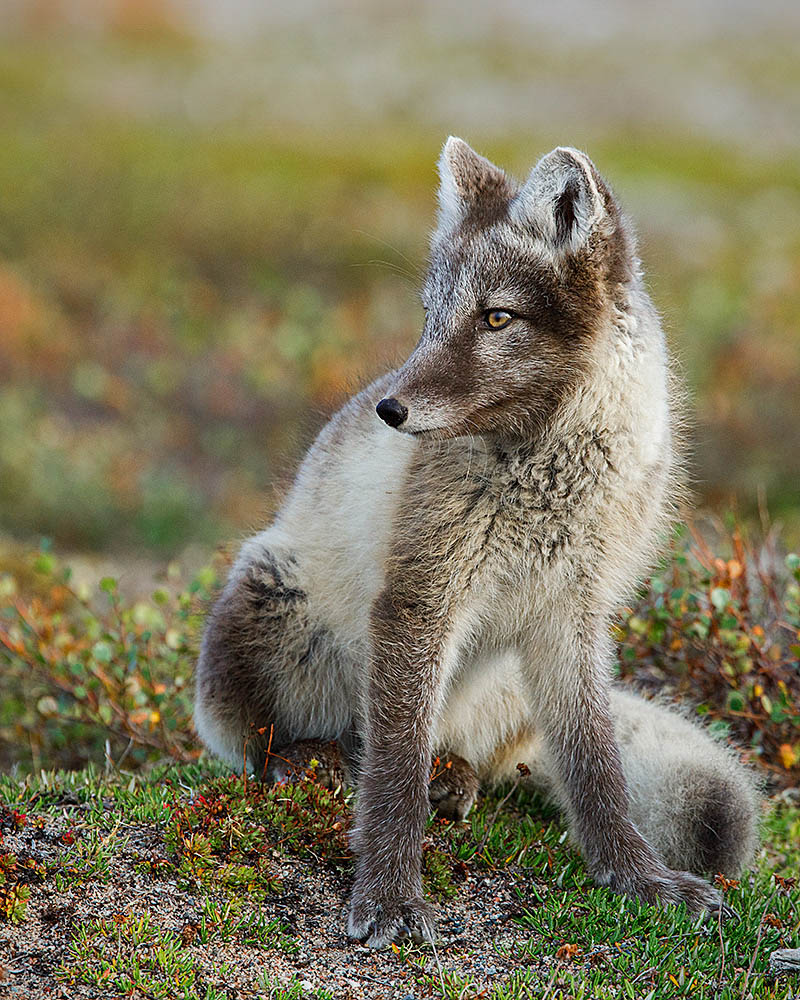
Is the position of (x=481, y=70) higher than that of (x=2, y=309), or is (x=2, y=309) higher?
(x=481, y=70)

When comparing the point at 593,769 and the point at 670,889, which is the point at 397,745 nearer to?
the point at 593,769

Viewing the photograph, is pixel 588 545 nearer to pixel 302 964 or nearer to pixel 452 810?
pixel 452 810

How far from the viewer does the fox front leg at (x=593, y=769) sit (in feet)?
12.4

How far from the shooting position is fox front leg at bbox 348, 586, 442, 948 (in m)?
3.54

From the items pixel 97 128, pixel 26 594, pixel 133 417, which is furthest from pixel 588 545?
pixel 97 128

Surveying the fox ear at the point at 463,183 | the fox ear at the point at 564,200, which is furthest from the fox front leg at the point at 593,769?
the fox ear at the point at 463,183

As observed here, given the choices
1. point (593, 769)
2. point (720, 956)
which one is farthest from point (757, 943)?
point (593, 769)

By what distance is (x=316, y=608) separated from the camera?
13.7 ft

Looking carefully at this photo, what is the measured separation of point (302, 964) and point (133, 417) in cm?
1033

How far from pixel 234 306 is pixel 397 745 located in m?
12.2

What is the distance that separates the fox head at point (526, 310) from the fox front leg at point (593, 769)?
38.5 inches

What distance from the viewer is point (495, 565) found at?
3660 mm

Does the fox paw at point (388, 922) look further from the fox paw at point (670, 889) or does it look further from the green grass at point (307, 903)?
the fox paw at point (670, 889)

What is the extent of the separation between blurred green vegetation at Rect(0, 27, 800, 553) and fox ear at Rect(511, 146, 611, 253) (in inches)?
38.3
